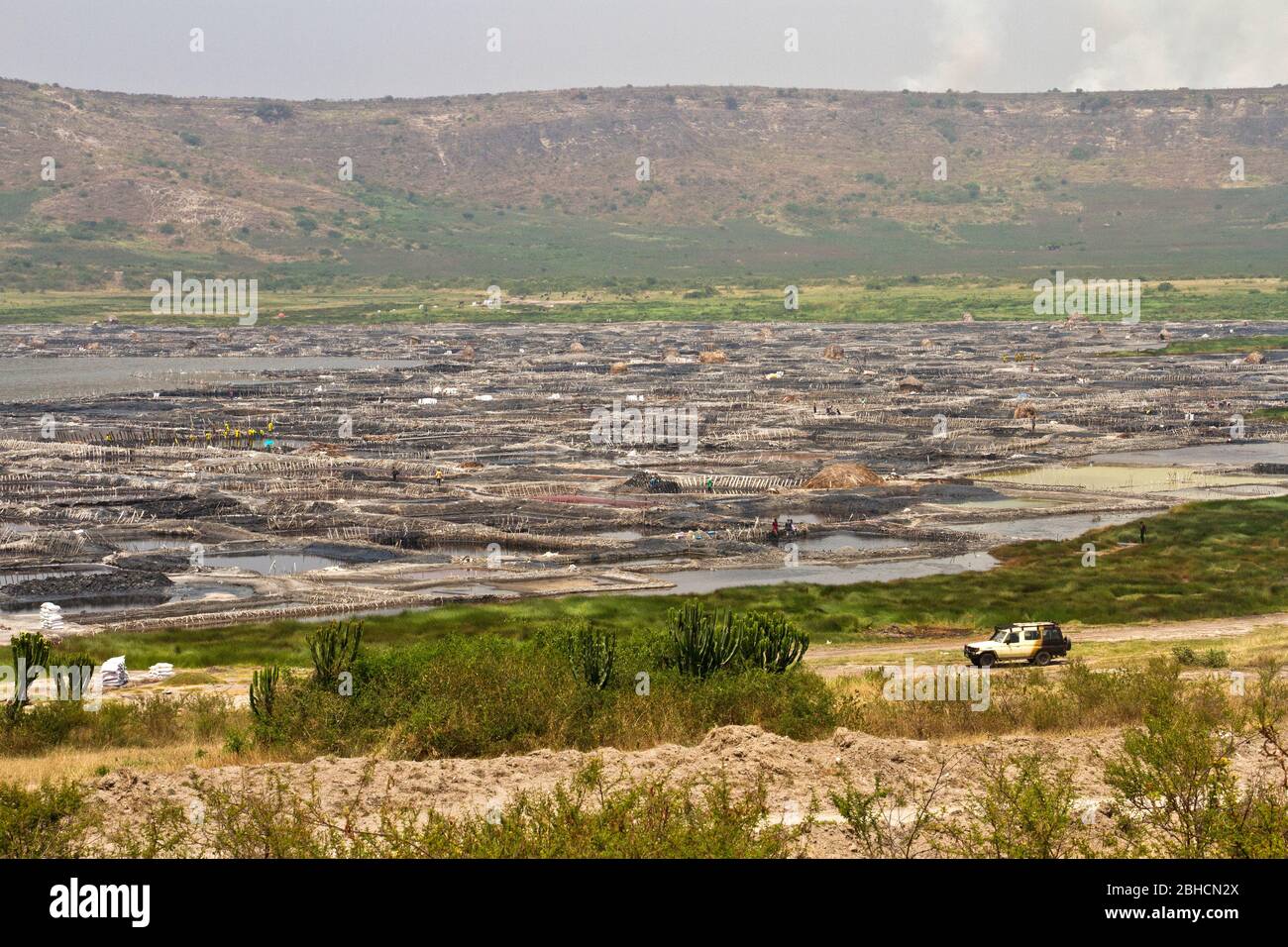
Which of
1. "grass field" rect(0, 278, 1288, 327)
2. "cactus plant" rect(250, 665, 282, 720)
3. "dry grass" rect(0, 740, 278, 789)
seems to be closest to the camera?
"dry grass" rect(0, 740, 278, 789)

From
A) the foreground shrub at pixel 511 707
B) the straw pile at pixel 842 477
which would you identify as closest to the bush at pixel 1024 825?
the foreground shrub at pixel 511 707

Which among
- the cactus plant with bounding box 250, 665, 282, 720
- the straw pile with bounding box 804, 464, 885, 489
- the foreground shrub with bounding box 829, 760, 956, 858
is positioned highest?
the straw pile with bounding box 804, 464, 885, 489

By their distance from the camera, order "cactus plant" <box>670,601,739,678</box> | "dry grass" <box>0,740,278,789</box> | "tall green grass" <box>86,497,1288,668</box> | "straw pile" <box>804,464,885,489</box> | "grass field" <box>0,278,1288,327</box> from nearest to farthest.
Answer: "dry grass" <box>0,740,278,789</box> < "cactus plant" <box>670,601,739,678</box> < "tall green grass" <box>86,497,1288,668</box> < "straw pile" <box>804,464,885,489</box> < "grass field" <box>0,278,1288,327</box>

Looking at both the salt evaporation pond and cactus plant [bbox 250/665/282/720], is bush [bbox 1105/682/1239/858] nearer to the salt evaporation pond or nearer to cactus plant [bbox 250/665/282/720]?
cactus plant [bbox 250/665/282/720]

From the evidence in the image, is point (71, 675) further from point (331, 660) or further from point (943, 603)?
point (943, 603)

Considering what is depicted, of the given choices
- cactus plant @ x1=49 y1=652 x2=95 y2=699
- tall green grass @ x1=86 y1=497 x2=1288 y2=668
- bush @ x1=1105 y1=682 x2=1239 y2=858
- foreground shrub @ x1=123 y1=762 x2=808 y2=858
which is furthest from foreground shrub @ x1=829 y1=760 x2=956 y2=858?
cactus plant @ x1=49 y1=652 x2=95 y2=699
